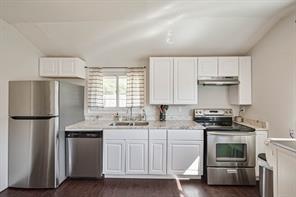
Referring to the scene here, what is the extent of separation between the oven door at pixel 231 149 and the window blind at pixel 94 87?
228 centimetres

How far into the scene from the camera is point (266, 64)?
358 cm

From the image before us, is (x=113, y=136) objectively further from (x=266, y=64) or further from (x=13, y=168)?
(x=266, y=64)

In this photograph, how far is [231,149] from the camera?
355 centimetres

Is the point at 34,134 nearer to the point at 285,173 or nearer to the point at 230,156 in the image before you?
the point at 230,156

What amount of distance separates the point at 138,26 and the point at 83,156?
2268mm

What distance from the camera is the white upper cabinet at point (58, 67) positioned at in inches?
163

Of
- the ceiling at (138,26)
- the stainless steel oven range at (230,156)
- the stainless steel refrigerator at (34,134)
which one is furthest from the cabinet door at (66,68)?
the stainless steel oven range at (230,156)

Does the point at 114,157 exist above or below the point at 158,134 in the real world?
below

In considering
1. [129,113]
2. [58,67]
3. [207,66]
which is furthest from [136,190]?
[58,67]

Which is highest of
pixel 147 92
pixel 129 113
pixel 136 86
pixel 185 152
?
pixel 136 86

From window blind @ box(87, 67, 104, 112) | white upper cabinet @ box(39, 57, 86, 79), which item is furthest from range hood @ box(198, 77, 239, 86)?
white upper cabinet @ box(39, 57, 86, 79)

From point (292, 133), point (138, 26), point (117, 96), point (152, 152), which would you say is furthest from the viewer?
point (117, 96)

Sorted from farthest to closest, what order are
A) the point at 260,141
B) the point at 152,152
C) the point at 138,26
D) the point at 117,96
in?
the point at 117,96
the point at 152,152
the point at 260,141
the point at 138,26

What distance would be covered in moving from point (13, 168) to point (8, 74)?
4.63ft
